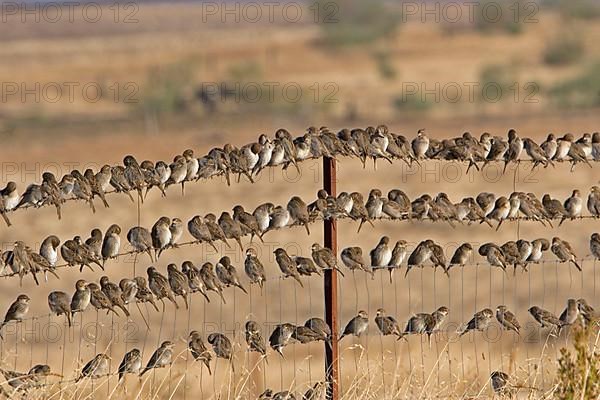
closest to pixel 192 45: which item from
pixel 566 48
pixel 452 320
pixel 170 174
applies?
pixel 566 48

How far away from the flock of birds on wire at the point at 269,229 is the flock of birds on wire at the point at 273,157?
12mm

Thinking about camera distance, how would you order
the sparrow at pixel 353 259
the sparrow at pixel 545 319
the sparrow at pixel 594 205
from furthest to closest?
the sparrow at pixel 353 259, the sparrow at pixel 594 205, the sparrow at pixel 545 319

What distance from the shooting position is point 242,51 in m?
79.9

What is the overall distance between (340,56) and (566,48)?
12.8m

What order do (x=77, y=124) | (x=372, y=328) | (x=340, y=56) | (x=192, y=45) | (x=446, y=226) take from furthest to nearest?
(x=192, y=45), (x=340, y=56), (x=77, y=124), (x=446, y=226), (x=372, y=328)

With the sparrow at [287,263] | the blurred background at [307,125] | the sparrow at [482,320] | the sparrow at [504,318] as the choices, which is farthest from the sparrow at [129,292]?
the sparrow at [504,318]

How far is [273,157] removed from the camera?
13.1m

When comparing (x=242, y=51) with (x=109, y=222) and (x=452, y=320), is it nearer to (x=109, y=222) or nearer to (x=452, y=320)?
(x=109, y=222)

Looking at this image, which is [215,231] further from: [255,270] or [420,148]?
[420,148]

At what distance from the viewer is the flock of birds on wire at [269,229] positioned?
1212 centimetres

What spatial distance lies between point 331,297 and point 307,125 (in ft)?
120

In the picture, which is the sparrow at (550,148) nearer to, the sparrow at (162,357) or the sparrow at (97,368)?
the sparrow at (162,357)

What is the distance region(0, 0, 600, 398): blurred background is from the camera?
60.4ft

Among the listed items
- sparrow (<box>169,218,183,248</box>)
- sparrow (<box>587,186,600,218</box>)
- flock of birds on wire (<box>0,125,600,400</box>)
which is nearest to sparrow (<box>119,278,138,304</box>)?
flock of birds on wire (<box>0,125,600,400</box>)
